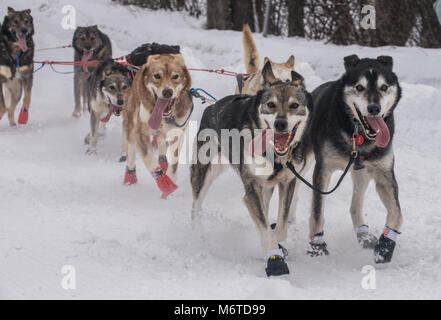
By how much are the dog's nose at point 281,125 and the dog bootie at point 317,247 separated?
0.82 metres

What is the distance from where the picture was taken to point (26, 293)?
123 inches

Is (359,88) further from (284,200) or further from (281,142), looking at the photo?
(284,200)

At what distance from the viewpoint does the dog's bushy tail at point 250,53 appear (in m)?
5.84

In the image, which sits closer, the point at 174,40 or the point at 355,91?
the point at 355,91

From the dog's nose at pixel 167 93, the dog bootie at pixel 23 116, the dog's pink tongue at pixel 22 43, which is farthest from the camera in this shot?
the dog's pink tongue at pixel 22 43

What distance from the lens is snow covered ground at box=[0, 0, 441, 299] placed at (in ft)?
10.9

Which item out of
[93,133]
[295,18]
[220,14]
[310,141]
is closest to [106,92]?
[93,133]

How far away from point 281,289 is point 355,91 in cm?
128

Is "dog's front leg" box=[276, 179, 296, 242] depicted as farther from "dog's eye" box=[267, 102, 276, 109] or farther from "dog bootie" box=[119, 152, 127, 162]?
"dog bootie" box=[119, 152, 127, 162]

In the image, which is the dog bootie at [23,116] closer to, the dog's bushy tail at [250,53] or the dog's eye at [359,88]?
the dog's bushy tail at [250,53]

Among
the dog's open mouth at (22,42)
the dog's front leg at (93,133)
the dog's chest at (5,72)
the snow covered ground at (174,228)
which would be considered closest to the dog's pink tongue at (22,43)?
the dog's open mouth at (22,42)

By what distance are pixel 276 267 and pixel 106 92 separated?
3.55 metres
